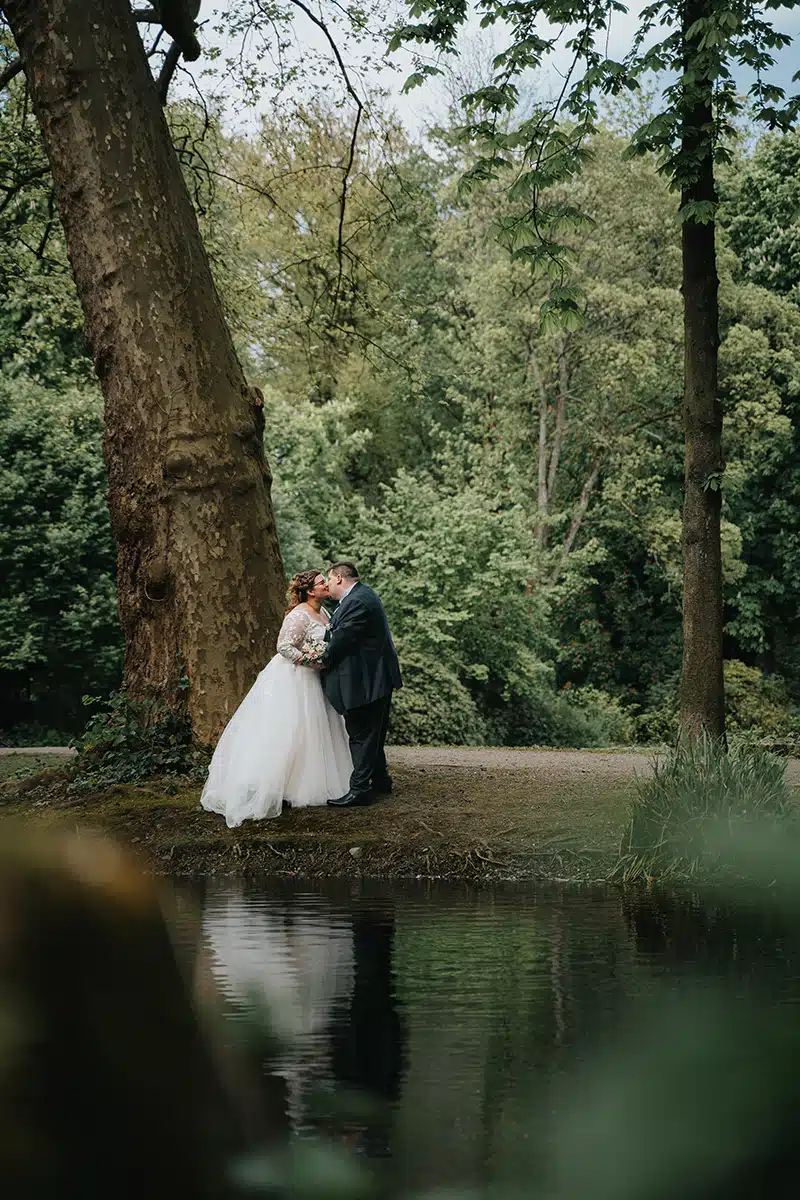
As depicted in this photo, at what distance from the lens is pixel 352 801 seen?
9859 mm

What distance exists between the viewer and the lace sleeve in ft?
32.3

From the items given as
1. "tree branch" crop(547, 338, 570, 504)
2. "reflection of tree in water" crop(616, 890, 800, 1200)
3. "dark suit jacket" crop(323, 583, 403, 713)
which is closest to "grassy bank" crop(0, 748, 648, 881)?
"dark suit jacket" crop(323, 583, 403, 713)

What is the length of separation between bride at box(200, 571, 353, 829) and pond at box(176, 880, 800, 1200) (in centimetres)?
293

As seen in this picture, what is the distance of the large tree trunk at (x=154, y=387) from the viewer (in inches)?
428

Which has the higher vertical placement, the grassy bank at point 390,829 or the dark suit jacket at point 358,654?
the dark suit jacket at point 358,654

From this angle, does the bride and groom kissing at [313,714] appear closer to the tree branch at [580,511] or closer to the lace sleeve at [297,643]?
the lace sleeve at [297,643]

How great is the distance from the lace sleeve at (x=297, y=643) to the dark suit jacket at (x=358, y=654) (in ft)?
0.37

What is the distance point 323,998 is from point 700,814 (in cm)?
433

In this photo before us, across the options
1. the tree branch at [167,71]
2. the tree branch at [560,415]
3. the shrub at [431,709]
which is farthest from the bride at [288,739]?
the tree branch at [560,415]

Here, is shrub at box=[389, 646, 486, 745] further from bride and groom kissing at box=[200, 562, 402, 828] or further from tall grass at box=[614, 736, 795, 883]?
tall grass at box=[614, 736, 795, 883]

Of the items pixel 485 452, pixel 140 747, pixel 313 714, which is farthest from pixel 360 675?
pixel 485 452

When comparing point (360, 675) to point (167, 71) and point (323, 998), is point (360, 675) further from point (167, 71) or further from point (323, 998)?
point (167, 71)

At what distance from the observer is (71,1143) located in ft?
10.0

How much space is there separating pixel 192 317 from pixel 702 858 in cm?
620
